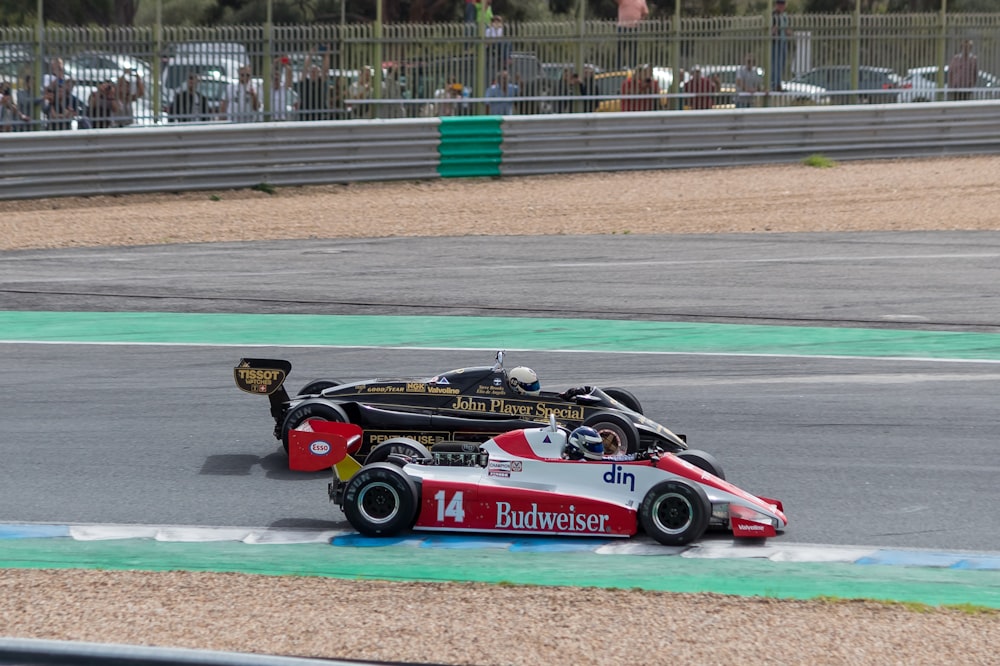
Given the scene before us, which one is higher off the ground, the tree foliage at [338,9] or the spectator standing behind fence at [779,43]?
the tree foliage at [338,9]

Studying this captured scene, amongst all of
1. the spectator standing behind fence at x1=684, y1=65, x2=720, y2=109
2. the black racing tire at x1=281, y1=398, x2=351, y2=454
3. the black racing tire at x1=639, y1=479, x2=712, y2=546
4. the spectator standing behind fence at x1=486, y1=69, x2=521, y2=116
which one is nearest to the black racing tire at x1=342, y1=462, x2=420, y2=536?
the black racing tire at x1=281, y1=398, x2=351, y2=454

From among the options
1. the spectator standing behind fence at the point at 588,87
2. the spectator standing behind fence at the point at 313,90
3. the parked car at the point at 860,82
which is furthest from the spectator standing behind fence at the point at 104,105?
the parked car at the point at 860,82

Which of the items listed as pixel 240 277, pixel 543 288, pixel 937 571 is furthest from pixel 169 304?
pixel 937 571

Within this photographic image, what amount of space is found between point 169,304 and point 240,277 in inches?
57.6

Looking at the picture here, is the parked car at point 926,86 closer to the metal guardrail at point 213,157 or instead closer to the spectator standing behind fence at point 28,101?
the metal guardrail at point 213,157

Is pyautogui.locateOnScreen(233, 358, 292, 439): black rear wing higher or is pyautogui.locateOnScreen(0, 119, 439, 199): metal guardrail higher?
pyautogui.locateOnScreen(0, 119, 439, 199): metal guardrail

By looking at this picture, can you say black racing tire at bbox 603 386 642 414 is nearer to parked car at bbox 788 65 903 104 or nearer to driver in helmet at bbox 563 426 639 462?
driver in helmet at bbox 563 426 639 462

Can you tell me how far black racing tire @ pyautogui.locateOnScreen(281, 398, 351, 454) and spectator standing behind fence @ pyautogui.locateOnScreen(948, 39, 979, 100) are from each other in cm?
2087

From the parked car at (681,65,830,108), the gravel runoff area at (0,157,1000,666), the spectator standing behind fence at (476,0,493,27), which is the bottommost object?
the gravel runoff area at (0,157,1000,666)

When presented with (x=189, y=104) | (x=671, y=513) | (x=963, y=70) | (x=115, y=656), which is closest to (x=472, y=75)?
(x=189, y=104)

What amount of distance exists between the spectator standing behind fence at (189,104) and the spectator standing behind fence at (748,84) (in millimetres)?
9538

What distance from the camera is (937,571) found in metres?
6.67

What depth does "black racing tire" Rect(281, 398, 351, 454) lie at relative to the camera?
8.02 m

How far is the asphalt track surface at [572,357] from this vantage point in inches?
312
